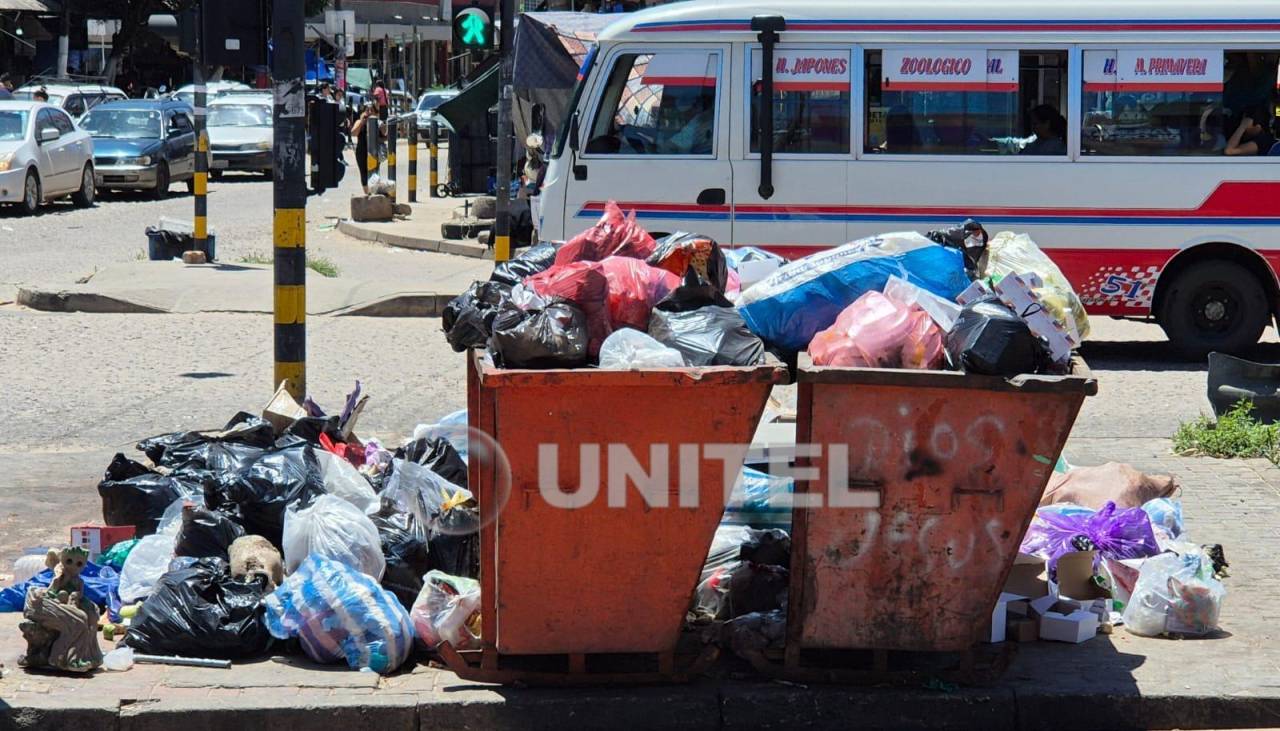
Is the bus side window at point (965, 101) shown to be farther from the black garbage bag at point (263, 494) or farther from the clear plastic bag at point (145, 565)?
the clear plastic bag at point (145, 565)

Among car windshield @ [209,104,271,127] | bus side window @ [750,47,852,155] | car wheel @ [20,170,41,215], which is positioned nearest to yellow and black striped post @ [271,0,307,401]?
bus side window @ [750,47,852,155]

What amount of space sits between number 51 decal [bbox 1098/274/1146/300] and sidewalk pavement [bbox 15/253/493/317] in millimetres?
5378

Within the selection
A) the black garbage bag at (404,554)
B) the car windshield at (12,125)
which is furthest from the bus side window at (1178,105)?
the car windshield at (12,125)

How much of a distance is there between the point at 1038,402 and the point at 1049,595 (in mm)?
1164

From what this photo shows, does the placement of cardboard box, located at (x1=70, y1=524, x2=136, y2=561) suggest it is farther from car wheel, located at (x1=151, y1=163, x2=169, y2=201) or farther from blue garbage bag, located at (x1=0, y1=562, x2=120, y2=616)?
car wheel, located at (x1=151, y1=163, x2=169, y2=201)

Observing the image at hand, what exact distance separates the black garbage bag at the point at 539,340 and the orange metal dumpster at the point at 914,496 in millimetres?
709

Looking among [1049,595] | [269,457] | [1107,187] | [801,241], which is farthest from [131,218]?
[1049,595]

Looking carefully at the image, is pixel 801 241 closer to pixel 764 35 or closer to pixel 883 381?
pixel 764 35

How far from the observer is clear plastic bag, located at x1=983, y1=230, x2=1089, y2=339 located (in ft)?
16.8

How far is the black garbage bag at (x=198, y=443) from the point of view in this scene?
259 inches

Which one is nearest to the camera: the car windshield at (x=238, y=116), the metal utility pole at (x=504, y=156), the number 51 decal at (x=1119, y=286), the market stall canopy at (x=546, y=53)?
the number 51 decal at (x=1119, y=286)

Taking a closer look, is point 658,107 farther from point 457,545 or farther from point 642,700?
point 642,700

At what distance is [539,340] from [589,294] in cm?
35

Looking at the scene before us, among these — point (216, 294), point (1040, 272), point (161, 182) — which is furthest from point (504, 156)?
point (161, 182)
